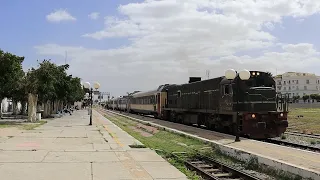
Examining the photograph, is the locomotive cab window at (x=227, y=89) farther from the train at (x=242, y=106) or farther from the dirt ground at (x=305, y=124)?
the dirt ground at (x=305, y=124)

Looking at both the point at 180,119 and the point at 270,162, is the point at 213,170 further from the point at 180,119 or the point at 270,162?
the point at 180,119

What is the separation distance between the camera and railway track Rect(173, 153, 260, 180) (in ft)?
33.1

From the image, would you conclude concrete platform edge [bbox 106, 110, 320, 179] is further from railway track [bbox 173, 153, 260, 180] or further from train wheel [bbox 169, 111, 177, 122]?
train wheel [bbox 169, 111, 177, 122]

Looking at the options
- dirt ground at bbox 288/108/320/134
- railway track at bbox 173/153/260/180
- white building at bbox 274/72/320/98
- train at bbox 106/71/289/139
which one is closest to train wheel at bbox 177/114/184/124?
train at bbox 106/71/289/139

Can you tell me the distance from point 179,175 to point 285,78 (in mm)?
158358

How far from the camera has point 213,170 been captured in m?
11.1

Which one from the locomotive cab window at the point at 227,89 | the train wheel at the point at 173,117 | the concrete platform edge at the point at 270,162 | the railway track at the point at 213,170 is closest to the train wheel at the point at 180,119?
the train wheel at the point at 173,117

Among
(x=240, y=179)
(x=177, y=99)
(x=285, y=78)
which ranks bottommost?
(x=240, y=179)

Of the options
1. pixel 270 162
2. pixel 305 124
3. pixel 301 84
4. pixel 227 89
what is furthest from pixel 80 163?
pixel 301 84

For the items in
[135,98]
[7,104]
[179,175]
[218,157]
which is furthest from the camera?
[7,104]

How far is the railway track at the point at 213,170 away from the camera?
10102mm

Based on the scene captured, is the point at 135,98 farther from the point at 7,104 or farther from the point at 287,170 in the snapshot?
the point at 287,170

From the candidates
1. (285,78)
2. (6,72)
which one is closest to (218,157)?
(6,72)

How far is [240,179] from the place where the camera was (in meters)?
9.97
